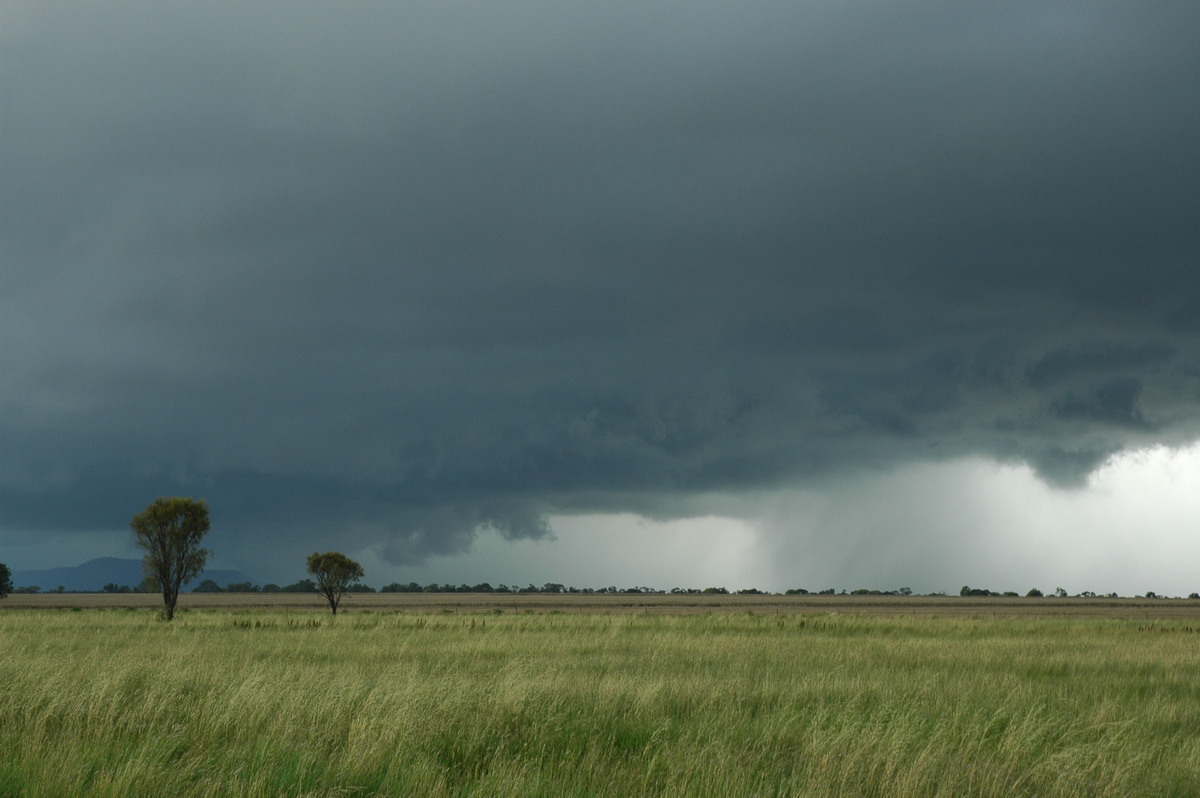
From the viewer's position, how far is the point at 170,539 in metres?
62.9

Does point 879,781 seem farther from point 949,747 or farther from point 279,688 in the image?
point 279,688

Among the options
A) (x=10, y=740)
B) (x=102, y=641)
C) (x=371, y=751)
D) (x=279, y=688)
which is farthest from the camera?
(x=102, y=641)

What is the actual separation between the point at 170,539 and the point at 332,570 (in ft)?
71.5

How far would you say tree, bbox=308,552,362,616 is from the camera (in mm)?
82125

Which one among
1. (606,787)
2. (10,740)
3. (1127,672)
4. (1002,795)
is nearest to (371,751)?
(606,787)

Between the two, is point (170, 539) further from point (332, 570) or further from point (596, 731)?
point (596, 731)

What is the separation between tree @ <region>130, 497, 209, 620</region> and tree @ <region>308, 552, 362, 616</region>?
740 inches

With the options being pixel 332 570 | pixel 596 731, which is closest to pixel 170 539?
pixel 332 570

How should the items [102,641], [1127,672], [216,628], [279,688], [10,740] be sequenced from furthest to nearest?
[216,628], [102,641], [1127,672], [279,688], [10,740]

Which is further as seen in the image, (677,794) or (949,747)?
(949,747)

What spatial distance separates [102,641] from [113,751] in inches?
1122

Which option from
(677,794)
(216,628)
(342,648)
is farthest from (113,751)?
(216,628)

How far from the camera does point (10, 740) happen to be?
13.2m

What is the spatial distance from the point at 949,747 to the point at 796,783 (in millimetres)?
3646
